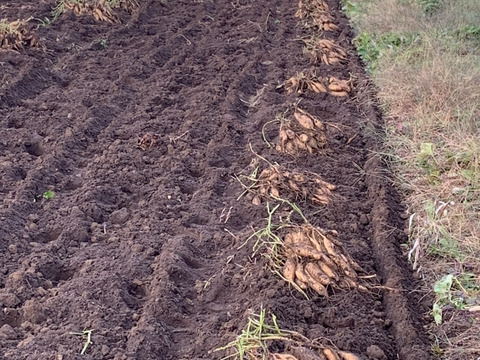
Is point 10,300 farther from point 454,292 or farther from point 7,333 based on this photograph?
point 454,292

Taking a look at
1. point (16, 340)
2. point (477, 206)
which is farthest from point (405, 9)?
point (16, 340)

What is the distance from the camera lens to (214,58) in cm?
695

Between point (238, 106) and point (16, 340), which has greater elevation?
point (16, 340)

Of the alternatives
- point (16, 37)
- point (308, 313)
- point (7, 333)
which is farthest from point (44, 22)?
point (308, 313)

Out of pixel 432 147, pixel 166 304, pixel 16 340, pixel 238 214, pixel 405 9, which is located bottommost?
pixel 405 9

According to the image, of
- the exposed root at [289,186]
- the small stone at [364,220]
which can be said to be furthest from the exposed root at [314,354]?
the exposed root at [289,186]

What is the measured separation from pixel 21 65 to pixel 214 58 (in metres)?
2.04

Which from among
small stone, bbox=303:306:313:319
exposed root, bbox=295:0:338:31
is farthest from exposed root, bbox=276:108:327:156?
exposed root, bbox=295:0:338:31

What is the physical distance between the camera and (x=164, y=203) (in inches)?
171

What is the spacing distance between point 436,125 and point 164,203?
7.54ft

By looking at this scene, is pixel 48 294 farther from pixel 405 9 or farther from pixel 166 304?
pixel 405 9

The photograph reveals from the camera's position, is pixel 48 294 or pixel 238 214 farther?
pixel 238 214

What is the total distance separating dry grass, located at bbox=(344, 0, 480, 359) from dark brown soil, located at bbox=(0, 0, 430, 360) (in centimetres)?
18

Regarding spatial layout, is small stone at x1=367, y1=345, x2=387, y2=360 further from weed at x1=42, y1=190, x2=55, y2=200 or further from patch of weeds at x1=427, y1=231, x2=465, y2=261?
weed at x1=42, y1=190, x2=55, y2=200
